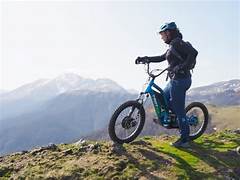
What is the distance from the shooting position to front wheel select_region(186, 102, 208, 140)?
1361cm

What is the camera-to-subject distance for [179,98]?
1233 centimetres

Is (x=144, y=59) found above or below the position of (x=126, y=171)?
above

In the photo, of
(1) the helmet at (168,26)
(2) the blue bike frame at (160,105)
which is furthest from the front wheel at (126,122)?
(1) the helmet at (168,26)

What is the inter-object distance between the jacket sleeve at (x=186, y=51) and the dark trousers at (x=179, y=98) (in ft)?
1.68

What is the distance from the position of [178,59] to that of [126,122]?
2350 mm

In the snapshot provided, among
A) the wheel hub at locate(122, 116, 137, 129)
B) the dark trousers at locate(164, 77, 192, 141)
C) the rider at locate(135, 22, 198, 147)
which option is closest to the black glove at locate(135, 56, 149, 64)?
the rider at locate(135, 22, 198, 147)

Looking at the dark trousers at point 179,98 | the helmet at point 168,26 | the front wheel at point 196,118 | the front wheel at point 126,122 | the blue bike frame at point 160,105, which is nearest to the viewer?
the front wheel at point 126,122

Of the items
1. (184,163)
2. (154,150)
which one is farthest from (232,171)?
(154,150)

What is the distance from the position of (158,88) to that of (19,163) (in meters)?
4.57

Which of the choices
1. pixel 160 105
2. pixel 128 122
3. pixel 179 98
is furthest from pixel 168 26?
pixel 128 122

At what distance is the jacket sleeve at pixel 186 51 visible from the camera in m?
12.0

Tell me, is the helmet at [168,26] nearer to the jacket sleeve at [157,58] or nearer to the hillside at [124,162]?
the jacket sleeve at [157,58]

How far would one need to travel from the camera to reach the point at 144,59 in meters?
12.9

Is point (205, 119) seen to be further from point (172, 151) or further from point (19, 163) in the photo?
point (19, 163)
